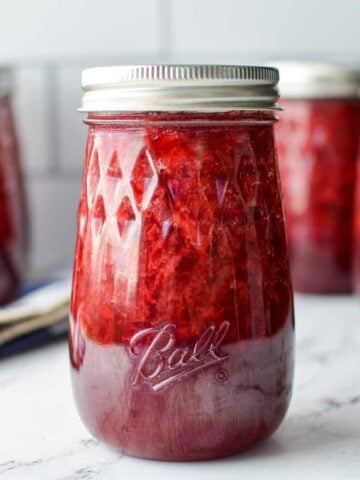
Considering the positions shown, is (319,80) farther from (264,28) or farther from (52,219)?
(52,219)

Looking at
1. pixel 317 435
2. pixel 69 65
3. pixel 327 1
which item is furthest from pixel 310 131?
pixel 317 435

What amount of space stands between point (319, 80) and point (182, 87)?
522 mm

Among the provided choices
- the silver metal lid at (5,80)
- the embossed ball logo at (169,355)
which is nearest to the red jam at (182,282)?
the embossed ball logo at (169,355)

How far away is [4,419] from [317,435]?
26cm

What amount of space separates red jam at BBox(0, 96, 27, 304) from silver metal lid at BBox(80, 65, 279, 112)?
51cm

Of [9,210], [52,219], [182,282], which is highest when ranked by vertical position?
[182,282]

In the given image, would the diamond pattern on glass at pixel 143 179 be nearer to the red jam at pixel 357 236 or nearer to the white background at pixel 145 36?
the red jam at pixel 357 236

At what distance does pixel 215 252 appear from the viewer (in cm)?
59

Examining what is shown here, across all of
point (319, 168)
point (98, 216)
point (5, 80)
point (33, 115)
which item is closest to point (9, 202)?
point (5, 80)

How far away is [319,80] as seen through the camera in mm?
1062

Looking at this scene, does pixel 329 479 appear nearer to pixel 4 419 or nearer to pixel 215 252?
pixel 215 252

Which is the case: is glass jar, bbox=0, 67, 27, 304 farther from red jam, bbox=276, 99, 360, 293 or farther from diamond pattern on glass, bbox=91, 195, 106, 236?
diamond pattern on glass, bbox=91, 195, 106, 236

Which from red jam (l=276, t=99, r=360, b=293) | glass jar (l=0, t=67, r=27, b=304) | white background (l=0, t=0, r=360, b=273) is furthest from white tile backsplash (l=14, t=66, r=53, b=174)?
red jam (l=276, t=99, r=360, b=293)

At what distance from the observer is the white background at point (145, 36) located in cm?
125
